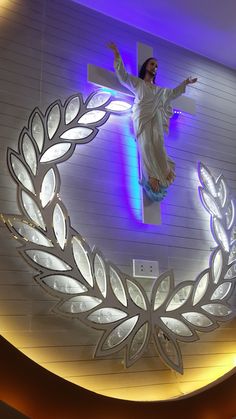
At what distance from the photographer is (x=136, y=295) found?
196 centimetres

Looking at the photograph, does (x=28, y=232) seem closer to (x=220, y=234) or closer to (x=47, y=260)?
(x=47, y=260)

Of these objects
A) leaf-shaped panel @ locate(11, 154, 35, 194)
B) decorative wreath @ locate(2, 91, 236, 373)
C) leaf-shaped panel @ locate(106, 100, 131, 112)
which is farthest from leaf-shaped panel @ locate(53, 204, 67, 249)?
leaf-shaped panel @ locate(106, 100, 131, 112)

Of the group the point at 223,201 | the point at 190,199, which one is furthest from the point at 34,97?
the point at 223,201

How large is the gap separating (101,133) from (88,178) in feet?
0.86

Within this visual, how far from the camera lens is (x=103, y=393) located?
1.78 m

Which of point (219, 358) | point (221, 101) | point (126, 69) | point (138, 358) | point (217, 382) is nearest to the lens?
point (138, 358)

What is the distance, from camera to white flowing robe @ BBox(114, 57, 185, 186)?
2.18 m

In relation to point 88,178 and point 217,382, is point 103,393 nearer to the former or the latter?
point 217,382

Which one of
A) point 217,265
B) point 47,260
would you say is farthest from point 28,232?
point 217,265

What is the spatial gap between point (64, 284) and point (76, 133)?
2.21ft

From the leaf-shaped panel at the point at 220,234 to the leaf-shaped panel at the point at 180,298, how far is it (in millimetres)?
328

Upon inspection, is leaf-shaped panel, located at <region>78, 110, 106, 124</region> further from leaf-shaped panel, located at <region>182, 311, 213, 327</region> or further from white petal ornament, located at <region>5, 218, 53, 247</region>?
leaf-shaped panel, located at <region>182, 311, 213, 327</region>

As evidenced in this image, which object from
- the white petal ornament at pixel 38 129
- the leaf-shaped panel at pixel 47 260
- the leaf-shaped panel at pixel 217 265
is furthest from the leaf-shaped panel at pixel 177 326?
the white petal ornament at pixel 38 129

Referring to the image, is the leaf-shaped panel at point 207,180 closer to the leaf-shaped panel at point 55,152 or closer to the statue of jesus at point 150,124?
the statue of jesus at point 150,124
